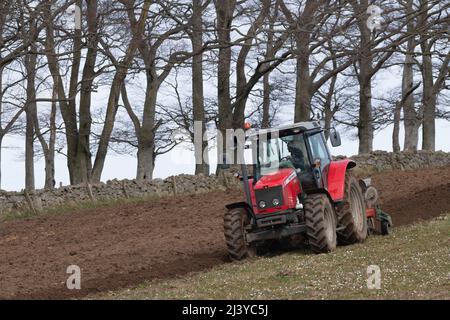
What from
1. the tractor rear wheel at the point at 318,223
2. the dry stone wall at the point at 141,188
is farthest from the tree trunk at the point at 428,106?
the tractor rear wheel at the point at 318,223

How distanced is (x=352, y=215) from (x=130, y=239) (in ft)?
18.1

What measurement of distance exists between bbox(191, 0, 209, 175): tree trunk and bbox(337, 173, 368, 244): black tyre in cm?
1030

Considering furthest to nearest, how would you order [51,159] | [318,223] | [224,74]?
[51,159], [224,74], [318,223]

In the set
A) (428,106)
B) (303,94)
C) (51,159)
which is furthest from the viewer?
(428,106)

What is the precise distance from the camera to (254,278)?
12297mm

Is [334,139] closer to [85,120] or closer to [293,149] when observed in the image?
[293,149]

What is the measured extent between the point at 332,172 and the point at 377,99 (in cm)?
2816

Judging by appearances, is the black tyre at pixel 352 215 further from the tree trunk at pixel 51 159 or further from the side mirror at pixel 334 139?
the tree trunk at pixel 51 159

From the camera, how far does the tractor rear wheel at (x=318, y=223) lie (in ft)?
47.0

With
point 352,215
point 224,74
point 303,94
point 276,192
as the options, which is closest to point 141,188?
point 224,74

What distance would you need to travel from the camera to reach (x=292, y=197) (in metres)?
14.9

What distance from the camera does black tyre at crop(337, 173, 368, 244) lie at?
15367mm

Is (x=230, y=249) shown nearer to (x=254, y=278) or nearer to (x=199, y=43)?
(x=254, y=278)
